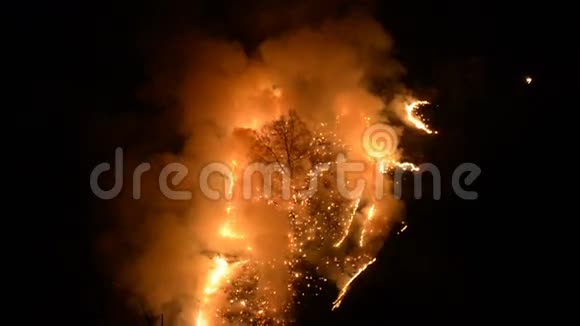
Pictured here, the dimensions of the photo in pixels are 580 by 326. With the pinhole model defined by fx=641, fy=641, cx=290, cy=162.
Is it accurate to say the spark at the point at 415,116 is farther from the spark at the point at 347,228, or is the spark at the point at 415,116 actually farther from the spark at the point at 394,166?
the spark at the point at 347,228

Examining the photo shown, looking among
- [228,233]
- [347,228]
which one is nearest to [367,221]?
[347,228]

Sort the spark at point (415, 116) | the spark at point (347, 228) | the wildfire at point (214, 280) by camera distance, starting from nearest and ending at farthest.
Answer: the wildfire at point (214, 280)
the spark at point (347, 228)
the spark at point (415, 116)

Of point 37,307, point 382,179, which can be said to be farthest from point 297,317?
point 37,307

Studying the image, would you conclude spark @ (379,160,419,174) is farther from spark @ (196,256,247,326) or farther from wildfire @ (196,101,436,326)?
spark @ (196,256,247,326)

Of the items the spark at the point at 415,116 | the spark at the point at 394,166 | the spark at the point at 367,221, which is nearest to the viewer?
the spark at the point at 367,221

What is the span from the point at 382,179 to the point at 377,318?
102 inches

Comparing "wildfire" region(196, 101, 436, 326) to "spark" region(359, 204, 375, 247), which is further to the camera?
"spark" region(359, 204, 375, 247)

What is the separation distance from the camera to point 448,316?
1184 cm

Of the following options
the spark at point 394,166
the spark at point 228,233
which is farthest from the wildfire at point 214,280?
the spark at point 394,166

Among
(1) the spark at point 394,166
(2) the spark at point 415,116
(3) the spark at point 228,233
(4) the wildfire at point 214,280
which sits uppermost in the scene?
(2) the spark at point 415,116

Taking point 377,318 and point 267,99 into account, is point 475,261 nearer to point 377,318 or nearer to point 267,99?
point 377,318

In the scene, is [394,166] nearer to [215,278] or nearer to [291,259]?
[291,259]

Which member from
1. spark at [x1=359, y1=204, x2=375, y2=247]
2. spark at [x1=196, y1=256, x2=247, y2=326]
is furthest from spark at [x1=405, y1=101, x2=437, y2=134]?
spark at [x1=196, y1=256, x2=247, y2=326]

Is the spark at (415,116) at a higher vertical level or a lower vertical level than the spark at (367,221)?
higher
